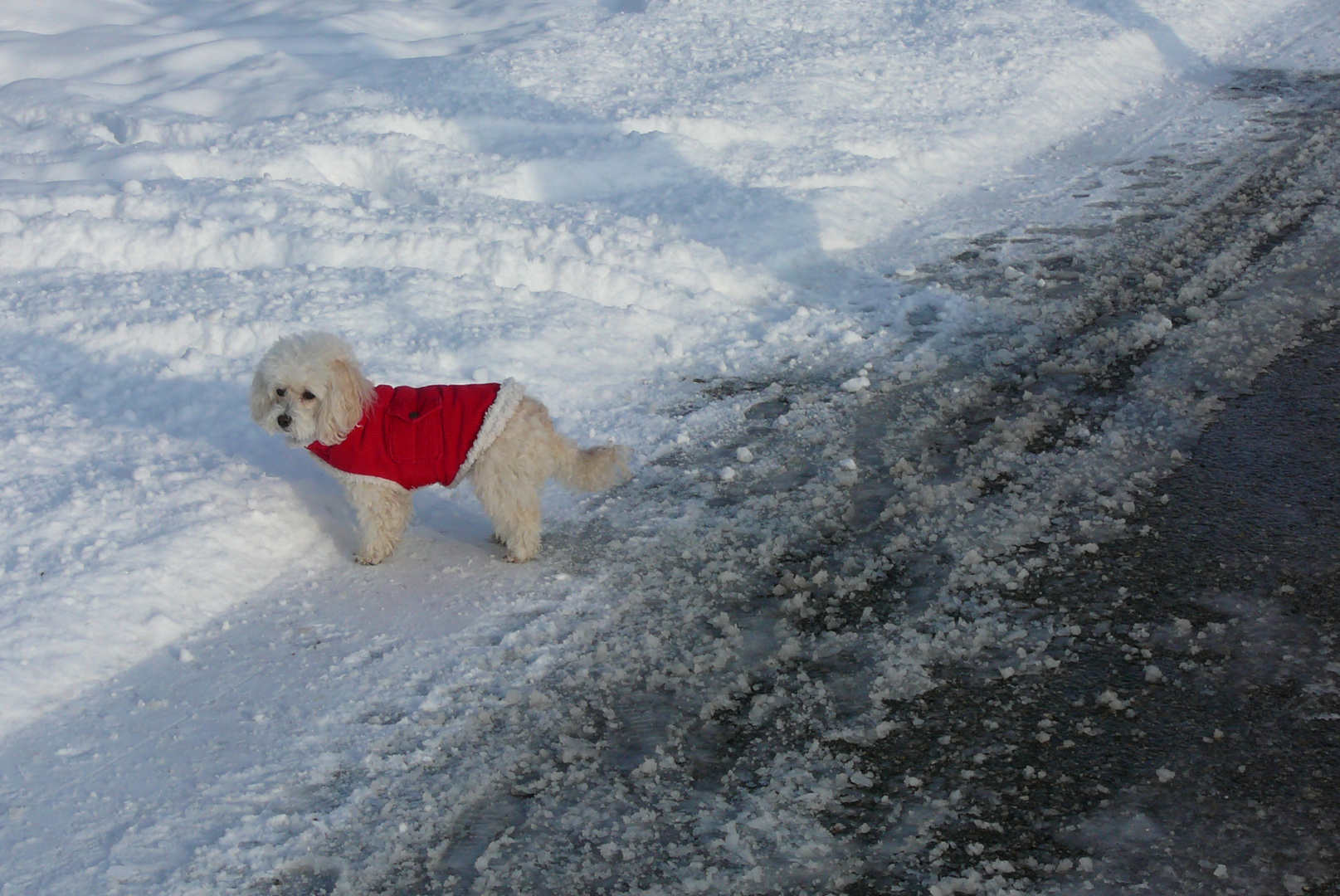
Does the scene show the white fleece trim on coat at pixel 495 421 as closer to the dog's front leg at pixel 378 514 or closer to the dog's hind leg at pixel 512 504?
the dog's hind leg at pixel 512 504

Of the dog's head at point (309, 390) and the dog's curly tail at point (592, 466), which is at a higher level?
the dog's head at point (309, 390)

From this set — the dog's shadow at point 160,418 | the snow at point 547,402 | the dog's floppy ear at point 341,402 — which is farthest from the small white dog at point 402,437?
the dog's shadow at point 160,418

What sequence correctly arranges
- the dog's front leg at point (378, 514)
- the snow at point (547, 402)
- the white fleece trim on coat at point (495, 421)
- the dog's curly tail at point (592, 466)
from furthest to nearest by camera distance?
the dog's curly tail at point (592, 466) → the dog's front leg at point (378, 514) → the white fleece trim on coat at point (495, 421) → the snow at point (547, 402)

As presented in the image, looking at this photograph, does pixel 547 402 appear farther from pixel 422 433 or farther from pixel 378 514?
pixel 378 514

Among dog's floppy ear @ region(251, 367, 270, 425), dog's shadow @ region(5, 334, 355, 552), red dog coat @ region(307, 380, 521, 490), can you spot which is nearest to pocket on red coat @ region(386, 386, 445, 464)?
red dog coat @ region(307, 380, 521, 490)

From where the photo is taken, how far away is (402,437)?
5586mm

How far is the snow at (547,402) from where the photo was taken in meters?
4.17

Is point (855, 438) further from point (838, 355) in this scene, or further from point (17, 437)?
point (17, 437)

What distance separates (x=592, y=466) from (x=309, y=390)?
4.92 ft

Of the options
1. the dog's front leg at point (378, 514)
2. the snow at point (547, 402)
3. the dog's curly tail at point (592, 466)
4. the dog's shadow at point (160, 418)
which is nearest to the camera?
the snow at point (547, 402)

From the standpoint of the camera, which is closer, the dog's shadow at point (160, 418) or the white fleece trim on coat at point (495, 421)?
the white fleece trim on coat at point (495, 421)

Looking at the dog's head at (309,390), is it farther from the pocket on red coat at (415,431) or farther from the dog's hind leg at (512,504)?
the dog's hind leg at (512,504)

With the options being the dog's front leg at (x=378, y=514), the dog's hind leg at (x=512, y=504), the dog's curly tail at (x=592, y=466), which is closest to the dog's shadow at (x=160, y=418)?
the dog's front leg at (x=378, y=514)

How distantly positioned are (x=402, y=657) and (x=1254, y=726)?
140 inches
